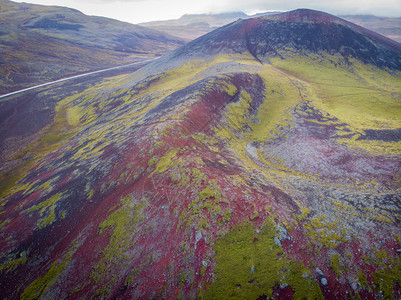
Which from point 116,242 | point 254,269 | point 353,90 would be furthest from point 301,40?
point 116,242

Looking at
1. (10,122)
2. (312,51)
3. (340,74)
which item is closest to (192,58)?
(312,51)

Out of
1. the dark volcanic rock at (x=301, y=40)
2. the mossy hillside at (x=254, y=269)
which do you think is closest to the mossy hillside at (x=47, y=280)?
the mossy hillside at (x=254, y=269)

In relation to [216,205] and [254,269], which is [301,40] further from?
[254,269]

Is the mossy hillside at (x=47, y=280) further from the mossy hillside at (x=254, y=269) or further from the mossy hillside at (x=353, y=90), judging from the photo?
the mossy hillside at (x=353, y=90)

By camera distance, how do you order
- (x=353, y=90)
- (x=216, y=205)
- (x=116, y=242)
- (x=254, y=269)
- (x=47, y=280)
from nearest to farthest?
(x=254, y=269) → (x=47, y=280) → (x=116, y=242) → (x=216, y=205) → (x=353, y=90)

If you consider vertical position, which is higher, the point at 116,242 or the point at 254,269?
the point at 254,269

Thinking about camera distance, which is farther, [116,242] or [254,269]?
[116,242]

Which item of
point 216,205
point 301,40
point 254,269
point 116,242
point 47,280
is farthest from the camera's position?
point 301,40
